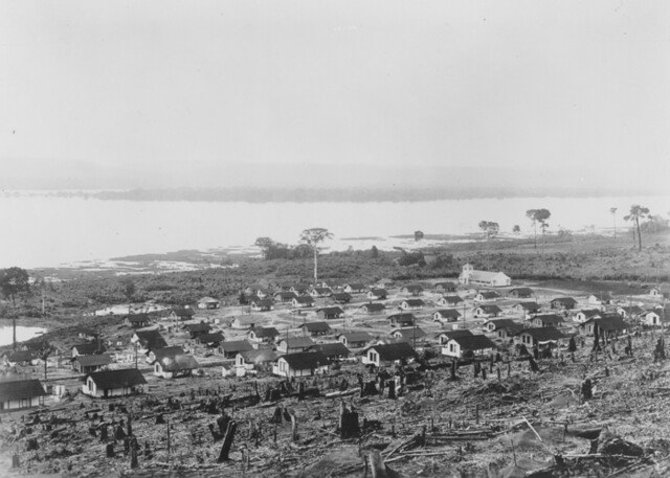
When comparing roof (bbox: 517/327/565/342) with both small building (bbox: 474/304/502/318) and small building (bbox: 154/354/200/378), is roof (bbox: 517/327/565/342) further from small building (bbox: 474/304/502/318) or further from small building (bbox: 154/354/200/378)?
small building (bbox: 154/354/200/378)

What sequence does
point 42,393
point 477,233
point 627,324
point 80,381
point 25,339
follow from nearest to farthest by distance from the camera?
point 42,393
point 80,381
point 627,324
point 25,339
point 477,233

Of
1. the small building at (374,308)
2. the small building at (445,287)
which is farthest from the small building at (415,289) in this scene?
the small building at (374,308)

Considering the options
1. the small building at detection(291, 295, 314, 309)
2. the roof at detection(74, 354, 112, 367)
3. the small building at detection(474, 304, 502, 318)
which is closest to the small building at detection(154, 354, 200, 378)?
the roof at detection(74, 354, 112, 367)

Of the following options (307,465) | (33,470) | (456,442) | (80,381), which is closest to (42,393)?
(80,381)

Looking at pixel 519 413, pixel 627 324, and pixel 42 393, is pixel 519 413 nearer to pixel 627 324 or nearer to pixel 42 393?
pixel 42 393

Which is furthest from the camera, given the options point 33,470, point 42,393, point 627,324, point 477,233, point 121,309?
point 477,233

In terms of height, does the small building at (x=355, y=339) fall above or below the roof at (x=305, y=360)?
below

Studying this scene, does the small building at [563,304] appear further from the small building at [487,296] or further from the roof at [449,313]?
the roof at [449,313]
